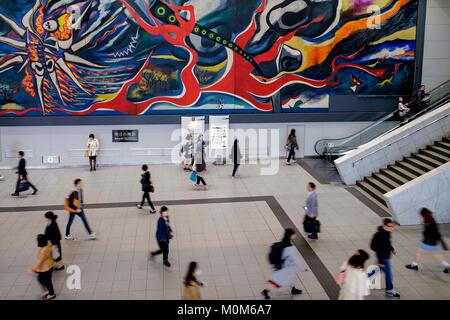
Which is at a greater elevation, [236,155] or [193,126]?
[193,126]

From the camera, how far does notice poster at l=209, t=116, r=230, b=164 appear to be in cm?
1841

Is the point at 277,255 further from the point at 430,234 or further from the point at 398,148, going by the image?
the point at 398,148

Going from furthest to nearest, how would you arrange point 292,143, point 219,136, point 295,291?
point 219,136 → point 292,143 → point 295,291

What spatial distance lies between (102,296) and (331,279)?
14.2 ft

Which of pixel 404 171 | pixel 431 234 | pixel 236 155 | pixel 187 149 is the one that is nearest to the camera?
pixel 431 234

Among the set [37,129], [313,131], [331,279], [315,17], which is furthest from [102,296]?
[315,17]

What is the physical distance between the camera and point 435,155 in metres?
14.8

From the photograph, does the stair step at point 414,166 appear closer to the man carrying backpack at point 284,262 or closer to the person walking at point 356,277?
the man carrying backpack at point 284,262

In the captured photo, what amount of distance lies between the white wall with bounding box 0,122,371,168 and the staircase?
12.3 feet

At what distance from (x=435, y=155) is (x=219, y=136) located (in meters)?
7.40

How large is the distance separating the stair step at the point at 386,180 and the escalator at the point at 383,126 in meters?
2.31

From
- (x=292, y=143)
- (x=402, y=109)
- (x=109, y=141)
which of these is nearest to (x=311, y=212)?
(x=292, y=143)

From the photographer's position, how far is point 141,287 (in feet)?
31.1

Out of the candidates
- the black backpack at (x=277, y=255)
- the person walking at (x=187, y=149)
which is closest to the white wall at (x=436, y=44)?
the person walking at (x=187, y=149)
